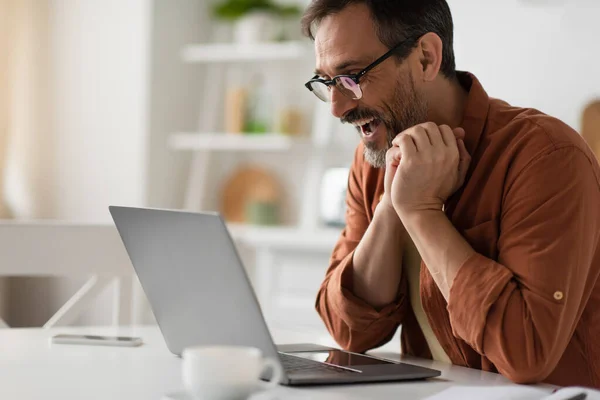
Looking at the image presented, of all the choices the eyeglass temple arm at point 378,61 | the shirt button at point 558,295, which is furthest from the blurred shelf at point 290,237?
the shirt button at point 558,295

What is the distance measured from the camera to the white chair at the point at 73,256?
2.05 m

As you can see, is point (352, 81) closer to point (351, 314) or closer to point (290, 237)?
point (351, 314)

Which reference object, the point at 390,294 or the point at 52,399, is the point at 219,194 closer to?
the point at 390,294

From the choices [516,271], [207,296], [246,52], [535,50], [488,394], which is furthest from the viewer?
[246,52]

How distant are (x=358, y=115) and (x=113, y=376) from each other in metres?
0.64

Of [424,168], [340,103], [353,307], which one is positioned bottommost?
[353,307]

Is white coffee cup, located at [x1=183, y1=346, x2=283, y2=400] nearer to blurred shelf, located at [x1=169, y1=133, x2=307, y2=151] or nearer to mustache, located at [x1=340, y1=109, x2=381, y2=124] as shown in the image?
mustache, located at [x1=340, y1=109, x2=381, y2=124]

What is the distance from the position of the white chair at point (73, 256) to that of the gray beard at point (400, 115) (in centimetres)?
78

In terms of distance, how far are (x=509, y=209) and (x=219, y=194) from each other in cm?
267

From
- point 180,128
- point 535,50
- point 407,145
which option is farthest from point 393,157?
point 180,128

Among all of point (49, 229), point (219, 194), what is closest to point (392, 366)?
point (49, 229)

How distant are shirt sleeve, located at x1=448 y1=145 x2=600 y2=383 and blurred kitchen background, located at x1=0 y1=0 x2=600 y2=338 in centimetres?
203

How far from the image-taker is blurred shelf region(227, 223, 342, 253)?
3520 mm

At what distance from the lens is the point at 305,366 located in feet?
4.32
